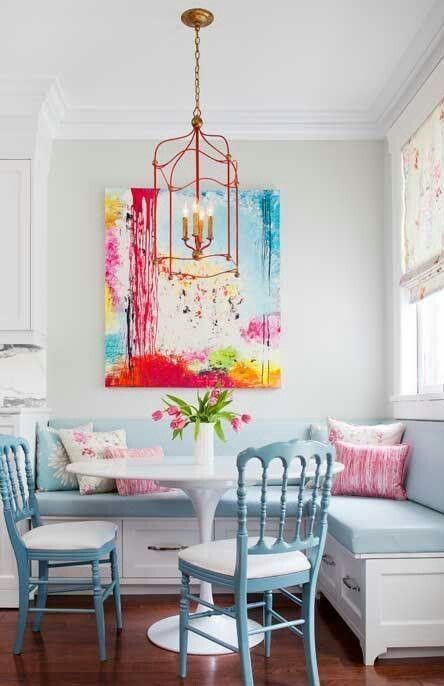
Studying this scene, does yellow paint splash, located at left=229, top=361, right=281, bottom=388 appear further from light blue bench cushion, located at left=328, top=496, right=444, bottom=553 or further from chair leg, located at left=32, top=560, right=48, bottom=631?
chair leg, located at left=32, top=560, right=48, bottom=631

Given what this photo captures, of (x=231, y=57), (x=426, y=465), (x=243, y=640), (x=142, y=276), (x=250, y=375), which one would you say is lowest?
(x=243, y=640)

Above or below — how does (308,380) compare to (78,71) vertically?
below

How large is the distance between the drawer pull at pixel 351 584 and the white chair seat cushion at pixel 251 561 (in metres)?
0.52

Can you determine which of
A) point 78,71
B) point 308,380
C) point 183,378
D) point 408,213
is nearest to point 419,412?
point 308,380

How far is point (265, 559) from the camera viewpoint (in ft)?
8.21

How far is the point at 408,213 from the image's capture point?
13.4 feet

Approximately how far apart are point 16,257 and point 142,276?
0.77 metres

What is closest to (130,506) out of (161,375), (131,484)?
(131,484)

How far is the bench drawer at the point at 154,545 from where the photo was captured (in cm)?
372

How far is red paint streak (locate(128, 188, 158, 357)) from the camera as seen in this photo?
436 cm

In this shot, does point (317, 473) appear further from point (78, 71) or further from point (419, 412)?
point (78, 71)

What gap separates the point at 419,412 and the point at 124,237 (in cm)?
203

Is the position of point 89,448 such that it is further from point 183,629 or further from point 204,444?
point 183,629

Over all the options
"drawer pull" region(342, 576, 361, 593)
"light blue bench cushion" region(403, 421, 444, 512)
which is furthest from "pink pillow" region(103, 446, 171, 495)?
"light blue bench cushion" region(403, 421, 444, 512)
